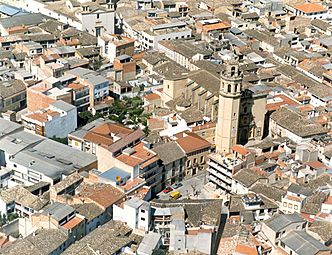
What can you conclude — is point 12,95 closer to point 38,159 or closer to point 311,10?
point 38,159

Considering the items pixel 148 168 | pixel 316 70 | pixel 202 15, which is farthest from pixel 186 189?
pixel 202 15

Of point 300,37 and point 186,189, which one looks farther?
point 300,37

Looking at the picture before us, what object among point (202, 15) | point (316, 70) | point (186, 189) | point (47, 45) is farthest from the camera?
point (202, 15)

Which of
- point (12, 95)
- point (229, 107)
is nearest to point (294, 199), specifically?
point (229, 107)

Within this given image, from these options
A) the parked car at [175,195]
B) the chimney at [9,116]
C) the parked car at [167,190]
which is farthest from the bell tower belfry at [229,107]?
the chimney at [9,116]

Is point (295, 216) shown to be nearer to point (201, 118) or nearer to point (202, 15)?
point (201, 118)

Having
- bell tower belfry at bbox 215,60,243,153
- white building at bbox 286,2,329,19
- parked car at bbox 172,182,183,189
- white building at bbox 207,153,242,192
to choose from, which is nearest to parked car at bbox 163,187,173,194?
parked car at bbox 172,182,183,189

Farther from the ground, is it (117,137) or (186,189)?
(117,137)

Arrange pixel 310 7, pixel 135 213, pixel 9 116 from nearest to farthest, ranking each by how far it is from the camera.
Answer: pixel 135 213 < pixel 9 116 < pixel 310 7
